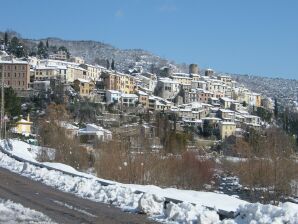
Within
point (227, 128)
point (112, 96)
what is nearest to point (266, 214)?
point (227, 128)

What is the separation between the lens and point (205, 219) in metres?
10.3

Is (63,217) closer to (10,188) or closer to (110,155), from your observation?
(10,188)

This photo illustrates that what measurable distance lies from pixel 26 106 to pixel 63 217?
86.1 m

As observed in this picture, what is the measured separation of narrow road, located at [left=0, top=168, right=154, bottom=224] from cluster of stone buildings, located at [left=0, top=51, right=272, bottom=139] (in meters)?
85.3

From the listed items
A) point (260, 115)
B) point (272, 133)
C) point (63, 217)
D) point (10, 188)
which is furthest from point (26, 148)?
point (260, 115)

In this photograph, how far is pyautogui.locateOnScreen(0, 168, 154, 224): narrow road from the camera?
11.1 m

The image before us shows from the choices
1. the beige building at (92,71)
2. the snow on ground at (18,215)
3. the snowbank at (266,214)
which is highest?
the beige building at (92,71)

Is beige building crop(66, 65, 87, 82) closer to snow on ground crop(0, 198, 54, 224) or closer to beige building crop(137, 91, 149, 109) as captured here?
beige building crop(137, 91, 149, 109)

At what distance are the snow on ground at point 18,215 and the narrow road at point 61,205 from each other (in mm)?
230

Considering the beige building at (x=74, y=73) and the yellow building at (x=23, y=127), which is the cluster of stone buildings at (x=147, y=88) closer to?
the beige building at (x=74, y=73)

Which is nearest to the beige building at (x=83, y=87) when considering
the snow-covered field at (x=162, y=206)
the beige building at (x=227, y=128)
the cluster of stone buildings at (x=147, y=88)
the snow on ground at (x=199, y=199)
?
the cluster of stone buildings at (x=147, y=88)

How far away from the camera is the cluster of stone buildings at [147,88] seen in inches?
4860

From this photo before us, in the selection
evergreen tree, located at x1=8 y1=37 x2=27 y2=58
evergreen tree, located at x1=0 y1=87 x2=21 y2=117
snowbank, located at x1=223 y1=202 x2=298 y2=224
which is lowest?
snowbank, located at x1=223 y1=202 x2=298 y2=224

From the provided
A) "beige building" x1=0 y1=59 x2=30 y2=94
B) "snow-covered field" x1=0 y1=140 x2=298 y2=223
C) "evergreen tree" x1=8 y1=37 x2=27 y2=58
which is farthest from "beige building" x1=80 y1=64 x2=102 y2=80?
"snow-covered field" x1=0 y1=140 x2=298 y2=223
